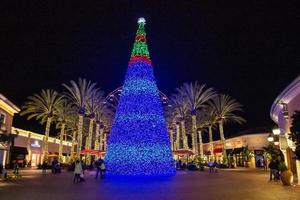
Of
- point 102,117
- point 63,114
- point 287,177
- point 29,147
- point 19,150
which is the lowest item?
point 287,177

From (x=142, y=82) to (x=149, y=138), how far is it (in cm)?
515

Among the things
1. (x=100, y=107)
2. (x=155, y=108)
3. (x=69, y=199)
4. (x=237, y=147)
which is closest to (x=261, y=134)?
(x=237, y=147)

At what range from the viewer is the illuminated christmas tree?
25.4 meters

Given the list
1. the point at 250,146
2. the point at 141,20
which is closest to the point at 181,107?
the point at 250,146

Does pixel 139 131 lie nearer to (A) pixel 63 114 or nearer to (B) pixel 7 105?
(B) pixel 7 105

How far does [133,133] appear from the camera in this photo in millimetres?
26016

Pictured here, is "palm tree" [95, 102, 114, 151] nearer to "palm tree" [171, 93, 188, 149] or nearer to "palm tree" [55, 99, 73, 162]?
"palm tree" [55, 99, 73, 162]

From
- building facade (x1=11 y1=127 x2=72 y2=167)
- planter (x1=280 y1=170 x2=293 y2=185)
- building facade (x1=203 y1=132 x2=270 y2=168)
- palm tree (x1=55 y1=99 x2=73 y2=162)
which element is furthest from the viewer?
building facade (x1=203 y1=132 x2=270 y2=168)

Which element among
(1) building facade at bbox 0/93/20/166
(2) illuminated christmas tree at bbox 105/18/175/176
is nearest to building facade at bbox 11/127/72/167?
(1) building facade at bbox 0/93/20/166

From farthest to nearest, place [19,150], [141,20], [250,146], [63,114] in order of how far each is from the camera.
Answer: [250,146]
[63,114]
[19,150]
[141,20]

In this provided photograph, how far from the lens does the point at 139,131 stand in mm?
26062

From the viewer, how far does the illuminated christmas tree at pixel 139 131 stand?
25406 mm

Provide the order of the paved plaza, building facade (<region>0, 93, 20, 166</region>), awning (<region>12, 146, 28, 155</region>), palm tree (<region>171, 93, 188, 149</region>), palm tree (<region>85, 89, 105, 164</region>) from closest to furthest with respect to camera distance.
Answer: the paved plaza < building facade (<region>0, 93, 20, 166</region>) < palm tree (<region>85, 89, 105, 164</region>) < awning (<region>12, 146, 28, 155</region>) < palm tree (<region>171, 93, 188, 149</region>)

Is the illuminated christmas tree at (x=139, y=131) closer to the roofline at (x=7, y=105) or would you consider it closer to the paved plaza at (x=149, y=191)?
the paved plaza at (x=149, y=191)
